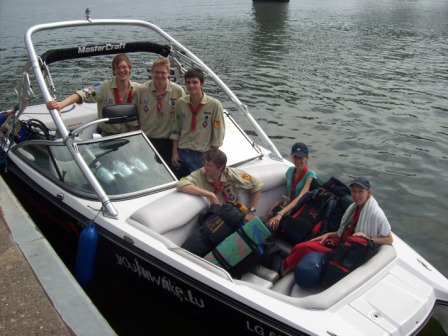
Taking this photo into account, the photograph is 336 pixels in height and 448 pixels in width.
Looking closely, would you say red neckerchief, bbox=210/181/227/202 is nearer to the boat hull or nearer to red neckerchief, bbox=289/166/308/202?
red neckerchief, bbox=289/166/308/202

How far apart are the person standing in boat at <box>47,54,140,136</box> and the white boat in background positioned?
40 centimetres

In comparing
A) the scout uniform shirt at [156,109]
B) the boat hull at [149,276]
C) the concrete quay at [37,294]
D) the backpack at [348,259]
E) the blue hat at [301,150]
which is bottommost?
the boat hull at [149,276]

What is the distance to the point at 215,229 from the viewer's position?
171 inches

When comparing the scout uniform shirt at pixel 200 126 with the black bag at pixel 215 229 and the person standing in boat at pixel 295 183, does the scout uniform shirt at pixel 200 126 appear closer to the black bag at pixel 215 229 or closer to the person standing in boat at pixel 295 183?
the person standing in boat at pixel 295 183

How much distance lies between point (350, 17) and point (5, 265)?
27.0 meters

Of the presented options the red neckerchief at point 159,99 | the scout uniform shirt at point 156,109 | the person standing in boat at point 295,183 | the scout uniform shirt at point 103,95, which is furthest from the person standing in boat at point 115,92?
the person standing in boat at point 295,183

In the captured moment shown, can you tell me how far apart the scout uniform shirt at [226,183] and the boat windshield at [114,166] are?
0.31 metres

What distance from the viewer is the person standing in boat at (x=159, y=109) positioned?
5.35 meters

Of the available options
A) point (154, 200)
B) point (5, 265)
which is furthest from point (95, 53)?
point (5, 265)

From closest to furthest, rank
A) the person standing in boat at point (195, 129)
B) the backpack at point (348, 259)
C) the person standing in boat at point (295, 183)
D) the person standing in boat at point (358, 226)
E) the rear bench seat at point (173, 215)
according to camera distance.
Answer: the backpack at point (348, 259)
the person standing in boat at point (358, 226)
the rear bench seat at point (173, 215)
the person standing in boat at point (295, 183)
the person standing in boat at point (195, 129)

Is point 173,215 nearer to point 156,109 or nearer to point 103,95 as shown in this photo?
point 156,109

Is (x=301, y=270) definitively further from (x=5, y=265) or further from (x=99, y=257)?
(x=5, y=265)

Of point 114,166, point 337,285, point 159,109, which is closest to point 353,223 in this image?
point 337,285

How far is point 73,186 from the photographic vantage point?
485 cm
